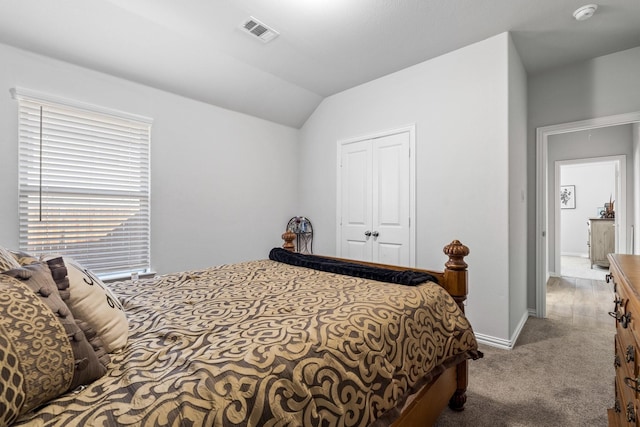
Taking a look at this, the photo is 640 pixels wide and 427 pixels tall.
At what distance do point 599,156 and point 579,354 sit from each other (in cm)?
380

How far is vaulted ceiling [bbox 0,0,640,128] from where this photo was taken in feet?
7.36

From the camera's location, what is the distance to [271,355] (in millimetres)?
865

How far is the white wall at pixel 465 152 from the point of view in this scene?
264cm

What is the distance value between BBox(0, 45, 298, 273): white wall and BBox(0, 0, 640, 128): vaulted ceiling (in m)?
0.17

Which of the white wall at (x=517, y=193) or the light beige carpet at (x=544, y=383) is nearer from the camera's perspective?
the light beige carpet at (x=544, y=383)

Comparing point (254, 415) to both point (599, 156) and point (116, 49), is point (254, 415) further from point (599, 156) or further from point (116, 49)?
point (599, 156)

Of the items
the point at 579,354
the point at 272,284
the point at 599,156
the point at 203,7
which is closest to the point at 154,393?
the point at 272,284

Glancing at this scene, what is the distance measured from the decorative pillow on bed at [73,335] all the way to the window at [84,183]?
2.14 m

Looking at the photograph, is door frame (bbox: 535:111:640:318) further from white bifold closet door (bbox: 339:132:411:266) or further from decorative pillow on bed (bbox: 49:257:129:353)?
decorative pillow on bed (bbox: 49:257:129:353)

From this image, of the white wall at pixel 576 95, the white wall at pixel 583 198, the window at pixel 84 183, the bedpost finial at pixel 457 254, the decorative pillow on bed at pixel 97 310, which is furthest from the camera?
the white wall at pixel 583 198

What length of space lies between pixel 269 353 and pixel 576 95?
13.2 ft

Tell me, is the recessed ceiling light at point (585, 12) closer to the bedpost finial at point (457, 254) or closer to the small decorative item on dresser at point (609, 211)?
the bedpost finial at point (457, 254)

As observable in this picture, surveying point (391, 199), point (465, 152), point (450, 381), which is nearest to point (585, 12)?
point (465, 152)

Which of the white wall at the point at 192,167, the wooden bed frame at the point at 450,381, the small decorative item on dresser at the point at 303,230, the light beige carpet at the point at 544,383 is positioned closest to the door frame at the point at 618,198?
the light beige carpet at the point at 544,383
